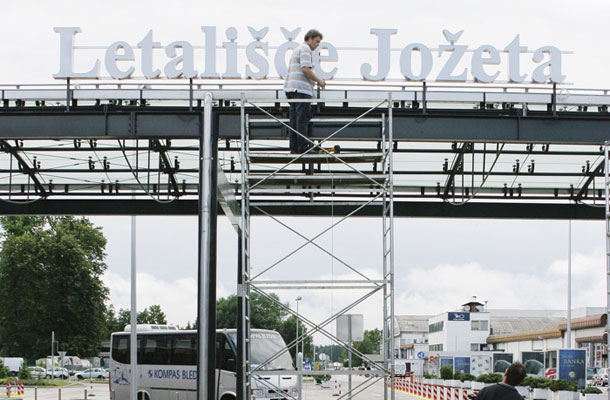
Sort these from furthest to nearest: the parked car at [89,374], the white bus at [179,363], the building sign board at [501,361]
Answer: the parked car at [89,374] → the building sign board at [501,361] → the white bus at [179,363]

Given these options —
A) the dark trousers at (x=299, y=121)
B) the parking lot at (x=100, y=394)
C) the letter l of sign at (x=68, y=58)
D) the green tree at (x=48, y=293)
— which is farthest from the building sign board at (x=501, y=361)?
the dark trousers at (x=299, y=121)

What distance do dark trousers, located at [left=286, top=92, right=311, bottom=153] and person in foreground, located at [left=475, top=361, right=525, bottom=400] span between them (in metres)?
6.53

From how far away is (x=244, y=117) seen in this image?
1476 cm

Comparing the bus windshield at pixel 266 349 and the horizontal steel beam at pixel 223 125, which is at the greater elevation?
the horizontal steel beam at pixel 223 125

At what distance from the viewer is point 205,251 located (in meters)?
15.1

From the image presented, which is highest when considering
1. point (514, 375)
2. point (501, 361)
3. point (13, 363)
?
point (514, 375)

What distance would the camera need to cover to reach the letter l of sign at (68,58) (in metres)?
16.8

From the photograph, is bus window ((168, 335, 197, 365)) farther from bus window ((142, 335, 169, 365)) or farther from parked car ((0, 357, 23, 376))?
parked car ((0, 357, 23, 376))

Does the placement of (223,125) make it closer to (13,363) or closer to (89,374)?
(13,363)

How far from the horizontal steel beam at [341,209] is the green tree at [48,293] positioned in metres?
47.3

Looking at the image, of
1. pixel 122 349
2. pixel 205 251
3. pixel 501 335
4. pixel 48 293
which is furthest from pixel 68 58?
pixel 501 335

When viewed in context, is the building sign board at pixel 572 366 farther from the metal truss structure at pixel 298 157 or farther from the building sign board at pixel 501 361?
the building sign board at pixel 501 361

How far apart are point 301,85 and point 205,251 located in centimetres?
323

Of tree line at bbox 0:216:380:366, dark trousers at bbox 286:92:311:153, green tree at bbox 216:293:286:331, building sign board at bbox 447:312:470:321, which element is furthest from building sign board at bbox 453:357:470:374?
green tree at bbox 216:293:286:331
